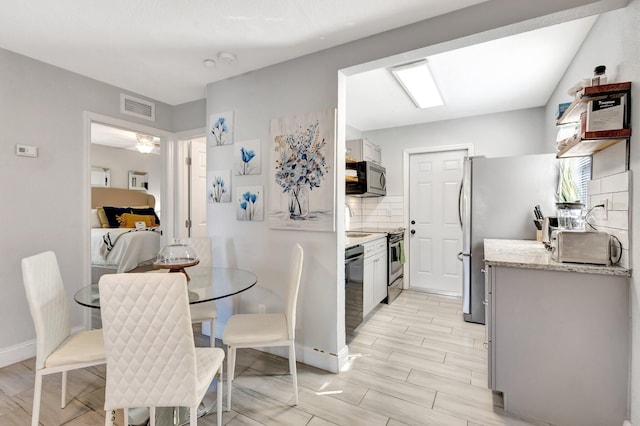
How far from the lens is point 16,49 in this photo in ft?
7.50

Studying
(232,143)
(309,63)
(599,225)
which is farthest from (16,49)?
(599,225)

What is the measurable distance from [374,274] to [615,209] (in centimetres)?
209

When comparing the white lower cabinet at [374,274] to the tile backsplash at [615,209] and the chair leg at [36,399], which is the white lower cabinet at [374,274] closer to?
the tile backsplash at [615,209]

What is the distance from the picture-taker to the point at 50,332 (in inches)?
60.1

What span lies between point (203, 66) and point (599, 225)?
3.20 m

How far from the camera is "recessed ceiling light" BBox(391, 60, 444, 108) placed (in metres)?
2.57

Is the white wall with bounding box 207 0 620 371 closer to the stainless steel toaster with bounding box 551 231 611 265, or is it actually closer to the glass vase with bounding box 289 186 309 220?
the glass vase with bounding box 289 186 309 220

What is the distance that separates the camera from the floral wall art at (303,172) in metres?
2.25

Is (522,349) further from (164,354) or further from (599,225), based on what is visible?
(164,354)

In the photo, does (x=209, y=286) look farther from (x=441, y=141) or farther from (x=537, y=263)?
(x=441, y=141)

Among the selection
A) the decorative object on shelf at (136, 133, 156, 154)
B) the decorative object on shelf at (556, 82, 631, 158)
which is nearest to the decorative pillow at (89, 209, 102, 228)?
the decorative object on shelf at (136, 133, 156, 154)

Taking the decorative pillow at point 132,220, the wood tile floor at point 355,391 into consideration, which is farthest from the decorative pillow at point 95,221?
the wood tile floor at point 355,391

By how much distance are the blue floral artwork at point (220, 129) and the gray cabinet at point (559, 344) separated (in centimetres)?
246

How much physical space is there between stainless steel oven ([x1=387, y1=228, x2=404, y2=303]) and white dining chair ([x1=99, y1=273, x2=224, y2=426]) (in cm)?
292
